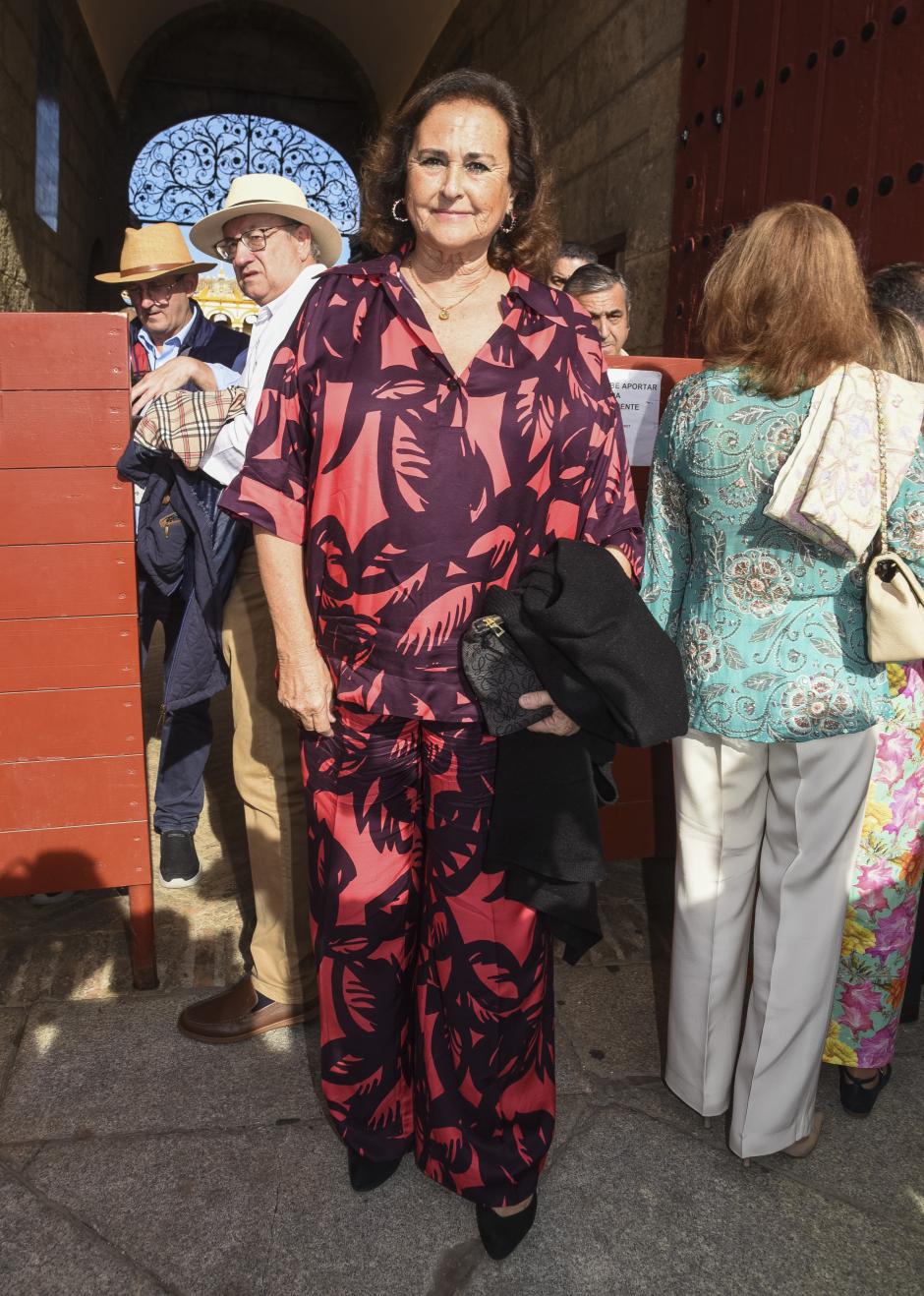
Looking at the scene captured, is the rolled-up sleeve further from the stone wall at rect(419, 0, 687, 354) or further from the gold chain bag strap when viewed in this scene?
the stone wall at rect(419, 0, 687, 354)

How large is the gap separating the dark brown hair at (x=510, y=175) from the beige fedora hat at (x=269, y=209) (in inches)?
27.1

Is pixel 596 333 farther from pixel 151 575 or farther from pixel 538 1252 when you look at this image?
pixel 538 1252

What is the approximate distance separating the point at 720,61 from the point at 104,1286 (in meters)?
5.04

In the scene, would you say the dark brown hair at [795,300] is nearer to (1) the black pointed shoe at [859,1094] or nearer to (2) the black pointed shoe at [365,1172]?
(1) the black pointed shoe at [859,1094]

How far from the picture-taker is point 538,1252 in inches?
77.9

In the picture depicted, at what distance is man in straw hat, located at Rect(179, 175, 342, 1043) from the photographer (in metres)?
2.54

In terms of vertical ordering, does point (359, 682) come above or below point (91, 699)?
above

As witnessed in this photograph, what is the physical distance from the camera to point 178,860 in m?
3.54

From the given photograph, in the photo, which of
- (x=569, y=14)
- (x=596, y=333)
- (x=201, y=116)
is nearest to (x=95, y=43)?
(x=201, y=116)

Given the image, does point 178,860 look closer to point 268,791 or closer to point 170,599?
point 170,599

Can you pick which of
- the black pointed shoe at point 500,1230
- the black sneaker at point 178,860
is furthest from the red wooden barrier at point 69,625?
the black pointed shoe at point 500,1230

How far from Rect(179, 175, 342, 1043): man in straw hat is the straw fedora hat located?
3.09 feet

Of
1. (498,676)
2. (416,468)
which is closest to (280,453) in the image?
(416,468)

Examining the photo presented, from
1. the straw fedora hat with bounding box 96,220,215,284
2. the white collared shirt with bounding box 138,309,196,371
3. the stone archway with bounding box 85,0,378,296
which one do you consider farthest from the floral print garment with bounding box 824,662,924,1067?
the stone archway with bounding box 85,0,378,296
